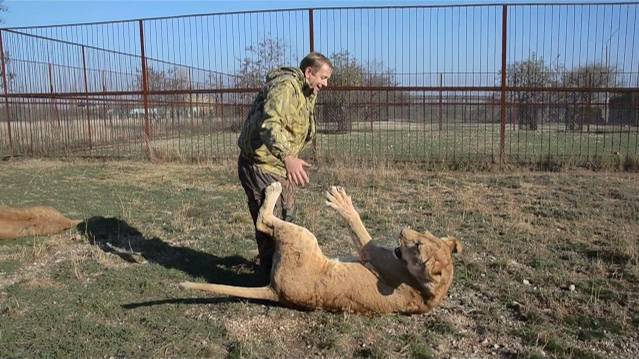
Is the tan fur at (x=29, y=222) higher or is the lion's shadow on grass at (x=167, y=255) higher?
the tan fur at (x=29, y=222)

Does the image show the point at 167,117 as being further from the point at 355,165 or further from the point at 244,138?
the point at 244,138

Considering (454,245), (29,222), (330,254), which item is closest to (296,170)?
(454,245)

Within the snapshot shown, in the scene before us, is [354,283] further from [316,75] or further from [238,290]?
[316,75]

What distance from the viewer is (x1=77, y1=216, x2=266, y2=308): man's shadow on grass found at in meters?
4.46

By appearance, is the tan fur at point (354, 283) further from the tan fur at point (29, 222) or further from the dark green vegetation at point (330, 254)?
the tan fur at point (29, 222)

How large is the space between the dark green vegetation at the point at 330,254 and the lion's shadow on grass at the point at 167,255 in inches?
0.8

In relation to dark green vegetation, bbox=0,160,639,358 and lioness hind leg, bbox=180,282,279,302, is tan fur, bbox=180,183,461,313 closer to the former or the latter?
lioness hind leg, bbox=180,282,279,302

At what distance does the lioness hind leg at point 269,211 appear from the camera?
4094 millimetres

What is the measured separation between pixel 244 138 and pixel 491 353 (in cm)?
246

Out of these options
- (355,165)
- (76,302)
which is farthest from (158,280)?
(355,165)

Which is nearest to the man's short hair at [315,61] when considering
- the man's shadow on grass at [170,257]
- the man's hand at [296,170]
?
the man's hand at [296,170]

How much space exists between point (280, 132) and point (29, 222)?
11.8ft

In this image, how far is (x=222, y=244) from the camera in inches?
215

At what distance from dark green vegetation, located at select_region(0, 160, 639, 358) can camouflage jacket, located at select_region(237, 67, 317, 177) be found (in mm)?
1119
